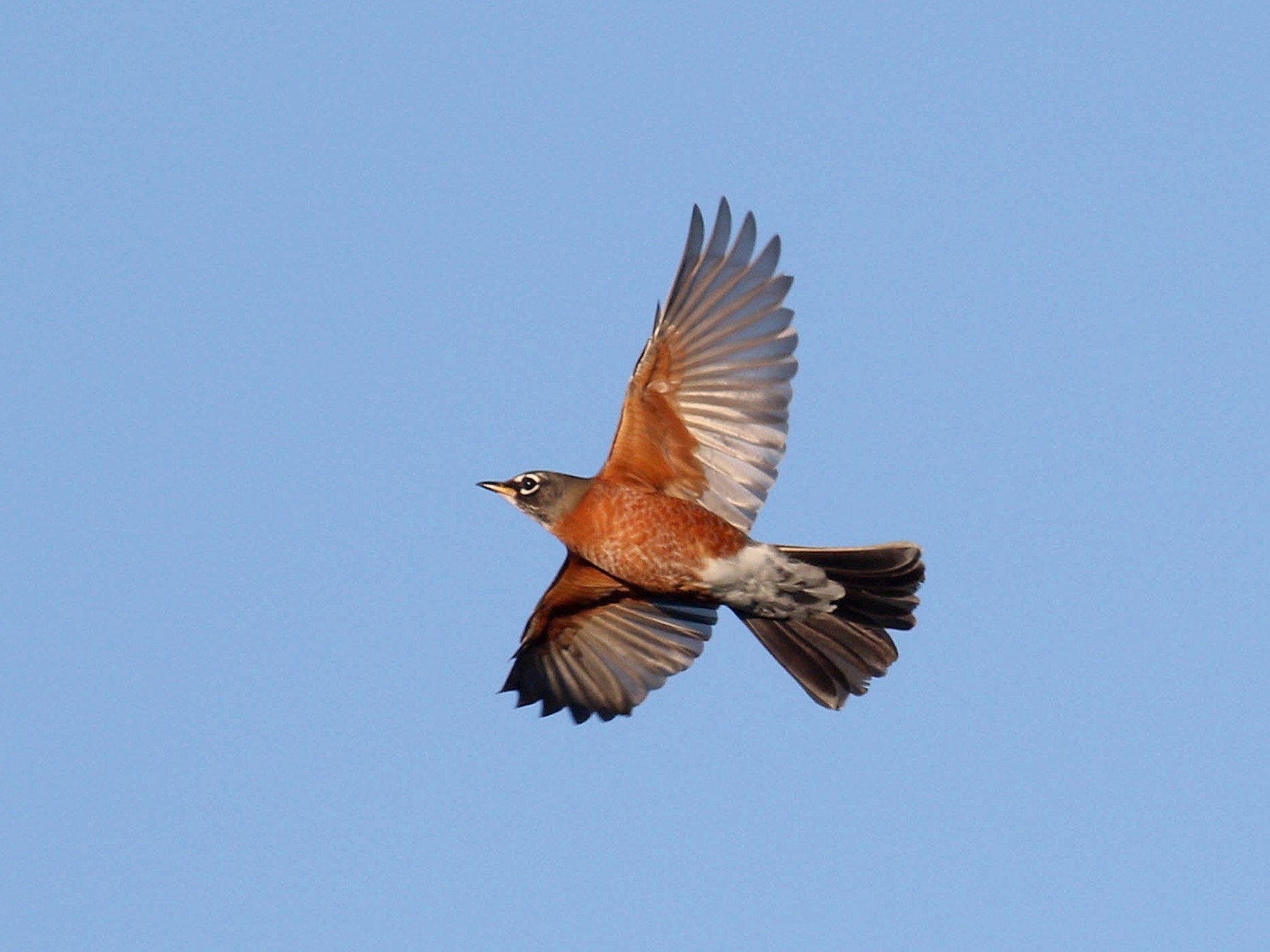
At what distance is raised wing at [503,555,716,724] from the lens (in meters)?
16.2

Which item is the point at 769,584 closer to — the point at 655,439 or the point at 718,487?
the point at 718,487

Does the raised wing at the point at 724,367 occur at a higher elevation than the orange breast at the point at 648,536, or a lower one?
higher

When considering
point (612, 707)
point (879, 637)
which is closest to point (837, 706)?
point (879, 637)

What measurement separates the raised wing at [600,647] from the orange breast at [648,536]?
99cm

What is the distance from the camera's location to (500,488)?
15.5m

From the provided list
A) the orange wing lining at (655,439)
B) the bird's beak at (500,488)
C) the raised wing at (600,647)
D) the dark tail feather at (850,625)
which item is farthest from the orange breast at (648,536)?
the raised wing at (600,647)

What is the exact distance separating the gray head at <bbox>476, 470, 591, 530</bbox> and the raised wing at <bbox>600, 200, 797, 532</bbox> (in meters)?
0.37

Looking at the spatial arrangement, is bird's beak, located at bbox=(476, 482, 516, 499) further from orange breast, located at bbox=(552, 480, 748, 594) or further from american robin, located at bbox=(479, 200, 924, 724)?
orange breast, located at bbox=(552, 480, 748, 594)

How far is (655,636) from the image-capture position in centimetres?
1633

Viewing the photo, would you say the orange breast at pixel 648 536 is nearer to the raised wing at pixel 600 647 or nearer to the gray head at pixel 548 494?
the gray head at pixel 548 494

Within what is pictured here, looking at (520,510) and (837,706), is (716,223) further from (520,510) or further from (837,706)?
(837,706)

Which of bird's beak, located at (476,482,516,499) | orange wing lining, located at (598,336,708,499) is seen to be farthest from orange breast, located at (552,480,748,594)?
bird's beak, located at (476,482,516,499)

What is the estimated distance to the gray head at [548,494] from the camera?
1514 centimetres

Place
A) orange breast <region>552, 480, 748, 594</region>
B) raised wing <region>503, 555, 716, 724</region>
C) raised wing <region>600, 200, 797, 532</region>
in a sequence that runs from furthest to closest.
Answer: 1. raised wing <region>503, 555, 716, 724</region>
2. raised wing <region>600, 200, 797, 532</region>
3. orange breast <region>552, 480, 748, 594</region>
